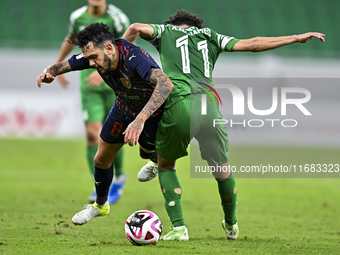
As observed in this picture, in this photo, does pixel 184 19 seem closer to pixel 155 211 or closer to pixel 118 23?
pixel 118 23

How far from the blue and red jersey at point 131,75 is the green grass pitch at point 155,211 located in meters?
1.19

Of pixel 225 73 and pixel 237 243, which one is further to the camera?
pixel 225 73

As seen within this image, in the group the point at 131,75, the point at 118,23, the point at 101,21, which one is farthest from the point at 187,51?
the point at 101,21

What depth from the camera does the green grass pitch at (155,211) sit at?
12.4 ft

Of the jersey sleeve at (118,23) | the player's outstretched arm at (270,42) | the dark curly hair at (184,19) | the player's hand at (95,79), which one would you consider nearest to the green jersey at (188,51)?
Result: the player's outstretched arm at (270,42)

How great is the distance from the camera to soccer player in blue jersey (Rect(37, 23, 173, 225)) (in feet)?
11.8

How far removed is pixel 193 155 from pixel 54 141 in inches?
178

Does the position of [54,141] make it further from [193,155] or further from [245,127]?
[245,127]

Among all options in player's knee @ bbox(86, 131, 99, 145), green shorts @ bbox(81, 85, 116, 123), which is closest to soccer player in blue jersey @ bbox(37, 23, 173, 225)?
player's knee @ bbox(86, 131, 99, 145)

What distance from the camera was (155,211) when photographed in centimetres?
600

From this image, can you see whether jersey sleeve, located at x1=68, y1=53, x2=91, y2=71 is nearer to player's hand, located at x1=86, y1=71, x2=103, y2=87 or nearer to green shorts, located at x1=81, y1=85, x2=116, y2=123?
player's hand, located at x1=86, y1=71, x2=103, y2=87

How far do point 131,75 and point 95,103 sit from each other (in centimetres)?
298

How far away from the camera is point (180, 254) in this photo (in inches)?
134

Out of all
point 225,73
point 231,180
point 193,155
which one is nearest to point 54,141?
point 193,155
